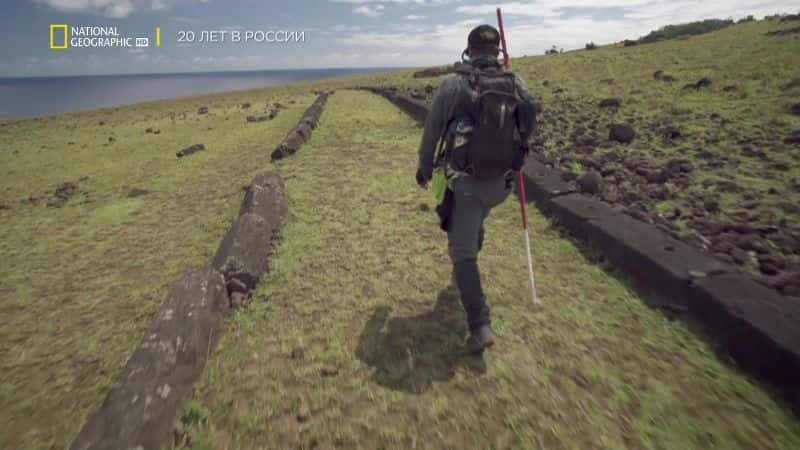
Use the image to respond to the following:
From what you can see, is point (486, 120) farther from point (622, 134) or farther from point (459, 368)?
point (622, 134)

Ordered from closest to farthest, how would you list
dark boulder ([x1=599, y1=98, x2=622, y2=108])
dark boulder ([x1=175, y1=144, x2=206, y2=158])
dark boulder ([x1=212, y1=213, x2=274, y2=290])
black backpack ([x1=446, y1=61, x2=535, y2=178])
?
black backpack ([x1=446, y1=61, x2=535, y2=178])
dark boulder ([x1=212, y1=213, x2=274, y2=290])
dark boulder ([x1=175, y1=144, x2=206, y2=158])
dark boulder ([x1=599, y1=98, x2=622, y2=108])

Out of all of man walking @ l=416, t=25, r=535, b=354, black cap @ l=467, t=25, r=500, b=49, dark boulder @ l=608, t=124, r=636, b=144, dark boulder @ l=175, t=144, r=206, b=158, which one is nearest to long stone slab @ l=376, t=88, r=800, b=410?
man walking @ l=416, t=25, r=535, b=354

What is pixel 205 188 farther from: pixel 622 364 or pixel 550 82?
pixel 550 82

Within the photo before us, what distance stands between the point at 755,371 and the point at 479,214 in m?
1.99

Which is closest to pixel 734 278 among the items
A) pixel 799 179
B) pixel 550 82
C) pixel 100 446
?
pixel 799 179

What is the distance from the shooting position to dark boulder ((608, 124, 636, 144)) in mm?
7660

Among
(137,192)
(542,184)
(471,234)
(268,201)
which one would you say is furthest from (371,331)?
(137,192)

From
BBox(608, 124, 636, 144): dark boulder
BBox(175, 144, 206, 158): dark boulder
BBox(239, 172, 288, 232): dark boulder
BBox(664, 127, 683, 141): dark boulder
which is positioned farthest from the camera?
BBox(175, 144, 206, 158): dark boulder

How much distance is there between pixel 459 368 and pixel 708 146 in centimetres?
688

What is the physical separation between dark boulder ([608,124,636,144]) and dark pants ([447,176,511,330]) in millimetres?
6106

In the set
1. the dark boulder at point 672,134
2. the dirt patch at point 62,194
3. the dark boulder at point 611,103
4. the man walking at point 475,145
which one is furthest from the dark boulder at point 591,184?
the dirt patch at point 62,194

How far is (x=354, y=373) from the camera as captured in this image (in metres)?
2.77

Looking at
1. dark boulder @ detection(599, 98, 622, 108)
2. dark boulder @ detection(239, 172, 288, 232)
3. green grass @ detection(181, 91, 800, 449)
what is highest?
dark boulder @ detection(599, 98, 622, 108)

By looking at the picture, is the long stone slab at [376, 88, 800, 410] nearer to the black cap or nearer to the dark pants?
the dark pants
